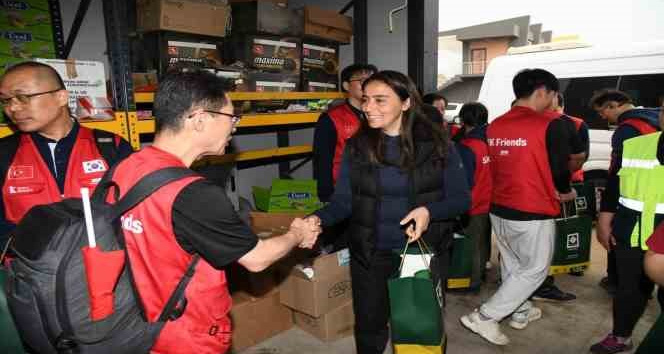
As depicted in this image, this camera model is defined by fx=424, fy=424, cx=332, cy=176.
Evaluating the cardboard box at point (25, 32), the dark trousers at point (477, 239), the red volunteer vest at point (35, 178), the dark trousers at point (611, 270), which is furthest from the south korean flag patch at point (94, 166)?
the dark trousers at point (611, 270)

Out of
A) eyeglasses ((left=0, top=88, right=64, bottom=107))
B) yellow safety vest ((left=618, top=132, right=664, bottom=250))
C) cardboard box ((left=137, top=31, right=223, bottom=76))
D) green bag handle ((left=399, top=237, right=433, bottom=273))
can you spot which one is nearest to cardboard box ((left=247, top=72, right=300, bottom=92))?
cardboard box ((left=137, top=31, right=223, bottom=76))

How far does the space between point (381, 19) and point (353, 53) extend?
48cm

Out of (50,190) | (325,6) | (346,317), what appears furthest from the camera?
(325,6)

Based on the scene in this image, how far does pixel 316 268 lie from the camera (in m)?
3.04

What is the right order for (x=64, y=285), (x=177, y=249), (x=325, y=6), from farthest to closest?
(x=325, y=6)
(x=177, y=249)
(x=64, y=285)

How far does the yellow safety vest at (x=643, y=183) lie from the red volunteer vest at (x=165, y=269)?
1.78m

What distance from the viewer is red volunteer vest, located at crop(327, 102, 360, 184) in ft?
10.7

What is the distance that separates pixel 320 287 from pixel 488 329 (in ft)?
4.21

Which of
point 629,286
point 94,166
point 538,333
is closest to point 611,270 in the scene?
point 538,333

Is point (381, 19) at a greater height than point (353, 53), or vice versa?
point (381, 19)

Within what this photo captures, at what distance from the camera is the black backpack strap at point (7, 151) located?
2.02m

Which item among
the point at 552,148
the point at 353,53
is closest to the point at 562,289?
the point at 552,148

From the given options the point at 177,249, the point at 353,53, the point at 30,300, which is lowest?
the point at 30,300

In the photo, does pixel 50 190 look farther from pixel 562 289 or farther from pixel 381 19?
pixel 562 289
